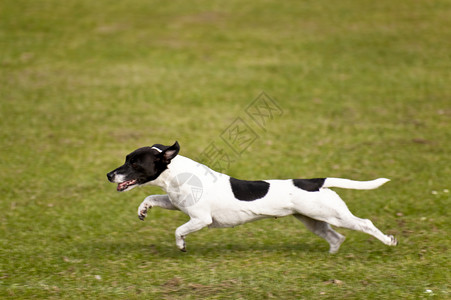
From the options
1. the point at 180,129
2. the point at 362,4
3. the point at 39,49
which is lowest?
the point at 180,129

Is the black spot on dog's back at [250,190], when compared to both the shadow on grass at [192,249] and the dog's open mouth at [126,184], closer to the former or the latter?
the shadow on grass at [192,249]

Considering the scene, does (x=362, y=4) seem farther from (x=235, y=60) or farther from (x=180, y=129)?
(x=180, y=129)

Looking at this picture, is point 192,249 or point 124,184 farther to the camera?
point 192,249

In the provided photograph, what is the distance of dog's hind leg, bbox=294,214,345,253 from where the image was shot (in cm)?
766

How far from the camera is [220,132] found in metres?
14.4

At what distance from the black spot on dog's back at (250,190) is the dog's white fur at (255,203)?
50mm

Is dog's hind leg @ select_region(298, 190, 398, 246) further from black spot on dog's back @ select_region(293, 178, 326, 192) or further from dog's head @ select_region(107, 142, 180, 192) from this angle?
dog's head @ select_region(107, 142, 180, 192)

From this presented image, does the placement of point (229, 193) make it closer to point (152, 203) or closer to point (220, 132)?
point (152, 203)

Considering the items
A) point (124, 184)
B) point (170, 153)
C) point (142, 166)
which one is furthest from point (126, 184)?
point (170, 153)

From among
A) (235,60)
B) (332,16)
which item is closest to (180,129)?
(235,60)

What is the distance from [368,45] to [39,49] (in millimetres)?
11019

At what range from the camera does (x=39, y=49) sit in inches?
786

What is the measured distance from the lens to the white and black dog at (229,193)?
7.16m

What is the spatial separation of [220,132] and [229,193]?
23.4 ft
